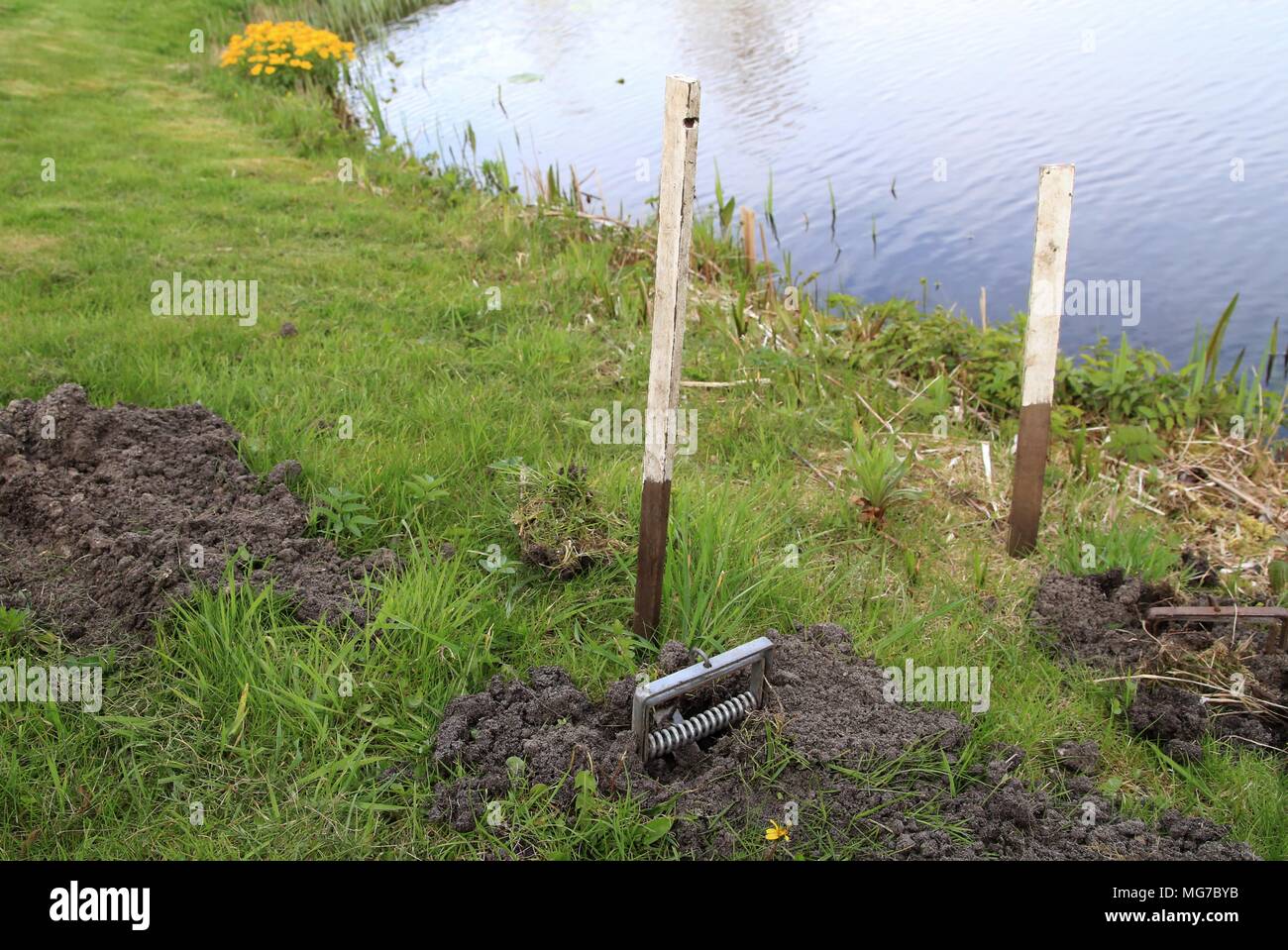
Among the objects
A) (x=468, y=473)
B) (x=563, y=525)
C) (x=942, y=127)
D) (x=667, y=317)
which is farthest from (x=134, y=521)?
(x=942, y=127)

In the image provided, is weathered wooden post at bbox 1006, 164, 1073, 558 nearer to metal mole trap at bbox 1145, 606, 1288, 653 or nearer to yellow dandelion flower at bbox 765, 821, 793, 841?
metal mole trap at bbox 1145, 606, 1288, 653

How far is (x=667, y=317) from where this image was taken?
9.62 ft

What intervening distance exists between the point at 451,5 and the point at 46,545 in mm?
17234

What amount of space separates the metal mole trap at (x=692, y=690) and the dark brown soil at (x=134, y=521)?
1.12 metres

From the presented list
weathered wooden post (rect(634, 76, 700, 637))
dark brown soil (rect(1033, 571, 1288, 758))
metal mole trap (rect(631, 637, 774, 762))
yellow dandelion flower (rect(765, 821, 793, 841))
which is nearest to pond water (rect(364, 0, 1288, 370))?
dark brown soil (rect(1033, 571, 1288, 758))

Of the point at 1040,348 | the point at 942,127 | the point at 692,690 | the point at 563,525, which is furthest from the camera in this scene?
the point at 942,127

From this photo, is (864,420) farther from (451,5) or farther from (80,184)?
(451,5)

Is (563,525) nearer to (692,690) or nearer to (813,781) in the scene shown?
(692,690)

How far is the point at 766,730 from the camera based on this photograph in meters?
2.94

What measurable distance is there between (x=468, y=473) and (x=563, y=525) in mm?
774

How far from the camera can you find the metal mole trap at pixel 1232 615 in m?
3.46

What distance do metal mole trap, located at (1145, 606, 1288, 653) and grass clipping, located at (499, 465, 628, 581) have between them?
1969mm

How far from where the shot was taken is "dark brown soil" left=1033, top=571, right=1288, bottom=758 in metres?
3.23
